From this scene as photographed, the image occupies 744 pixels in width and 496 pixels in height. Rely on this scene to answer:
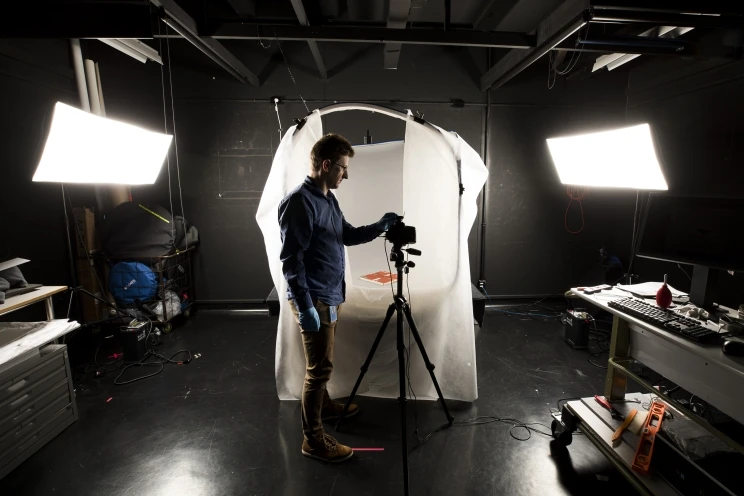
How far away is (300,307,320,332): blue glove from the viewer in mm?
1620

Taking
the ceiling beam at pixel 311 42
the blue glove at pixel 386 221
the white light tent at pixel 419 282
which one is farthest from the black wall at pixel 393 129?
the blue glove at pixel 386 221

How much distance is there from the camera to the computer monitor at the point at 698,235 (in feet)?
4.94

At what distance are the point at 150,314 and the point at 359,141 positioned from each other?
2.48 metres

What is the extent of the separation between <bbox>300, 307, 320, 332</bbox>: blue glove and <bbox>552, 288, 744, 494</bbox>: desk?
133 centimetres

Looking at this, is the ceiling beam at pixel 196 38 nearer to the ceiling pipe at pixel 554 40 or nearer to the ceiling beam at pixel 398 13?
the ceiling beam at pixel 398 13

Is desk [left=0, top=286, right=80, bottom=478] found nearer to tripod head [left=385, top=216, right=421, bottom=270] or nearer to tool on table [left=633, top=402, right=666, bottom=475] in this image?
tripod head [left=385, top=216, right=421, bottom=270]

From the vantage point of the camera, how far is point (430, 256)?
2.24 meters

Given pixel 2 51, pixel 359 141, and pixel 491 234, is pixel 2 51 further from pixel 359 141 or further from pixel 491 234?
pixel 491 234

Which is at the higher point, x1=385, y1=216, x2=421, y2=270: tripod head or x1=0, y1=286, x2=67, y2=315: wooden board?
x1=385, y1=216, x2=421, y2=270: tripod head

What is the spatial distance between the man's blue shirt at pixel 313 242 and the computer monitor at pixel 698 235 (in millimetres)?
1366

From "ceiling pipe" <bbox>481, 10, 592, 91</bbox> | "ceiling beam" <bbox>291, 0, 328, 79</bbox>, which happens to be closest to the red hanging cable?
"ceiling pipe" <bbox>481, 10, 592, 91</bbox>

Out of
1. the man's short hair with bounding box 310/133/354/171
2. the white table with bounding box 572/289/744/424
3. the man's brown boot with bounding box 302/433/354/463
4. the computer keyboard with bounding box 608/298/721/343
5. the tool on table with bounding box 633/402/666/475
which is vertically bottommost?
the man's brown boot with bounding box 302/433/354/463

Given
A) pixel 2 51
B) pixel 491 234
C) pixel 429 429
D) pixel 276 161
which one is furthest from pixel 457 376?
pixel 2 51

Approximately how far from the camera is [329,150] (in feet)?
5.54
